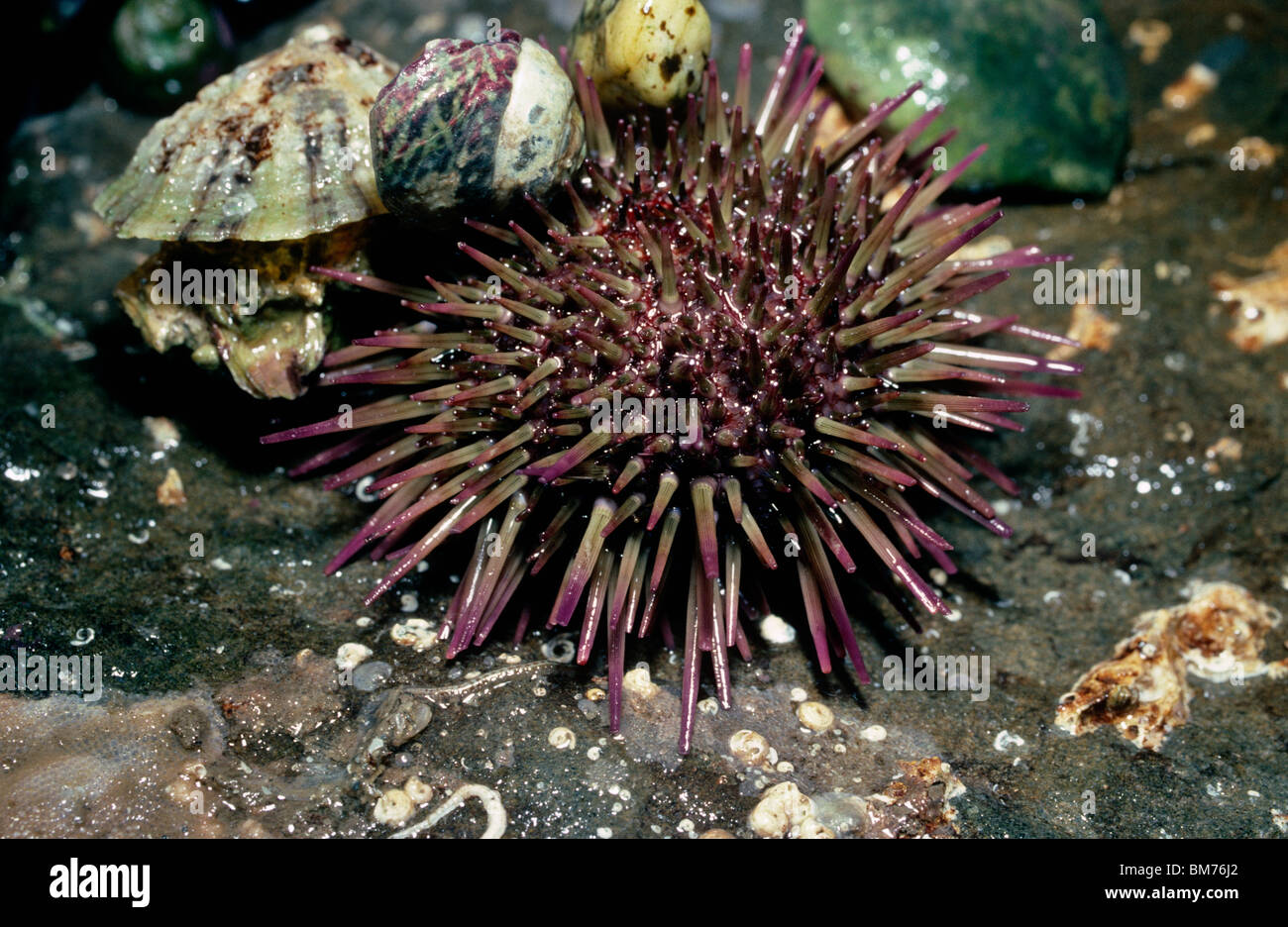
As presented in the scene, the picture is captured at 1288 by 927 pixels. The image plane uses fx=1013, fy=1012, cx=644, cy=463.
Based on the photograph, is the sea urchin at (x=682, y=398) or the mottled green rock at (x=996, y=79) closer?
the sea urchin at (x=682, y=398)

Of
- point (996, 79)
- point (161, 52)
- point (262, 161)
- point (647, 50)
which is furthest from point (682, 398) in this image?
point (161, 52)

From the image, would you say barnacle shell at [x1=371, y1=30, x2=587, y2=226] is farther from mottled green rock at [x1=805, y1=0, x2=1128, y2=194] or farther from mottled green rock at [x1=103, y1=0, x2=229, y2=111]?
mottled green rock at [x1=103, y1=0, x2=229, y2=111]

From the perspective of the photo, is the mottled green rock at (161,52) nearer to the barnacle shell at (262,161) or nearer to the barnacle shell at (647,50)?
the barnacle shell at (262,161)

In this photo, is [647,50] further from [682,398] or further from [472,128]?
[682,398]

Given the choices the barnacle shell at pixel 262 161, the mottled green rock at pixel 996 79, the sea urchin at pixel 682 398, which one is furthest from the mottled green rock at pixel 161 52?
the mottled green rock at pixel 996 79

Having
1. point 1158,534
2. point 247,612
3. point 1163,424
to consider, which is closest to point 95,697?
point 247,612
